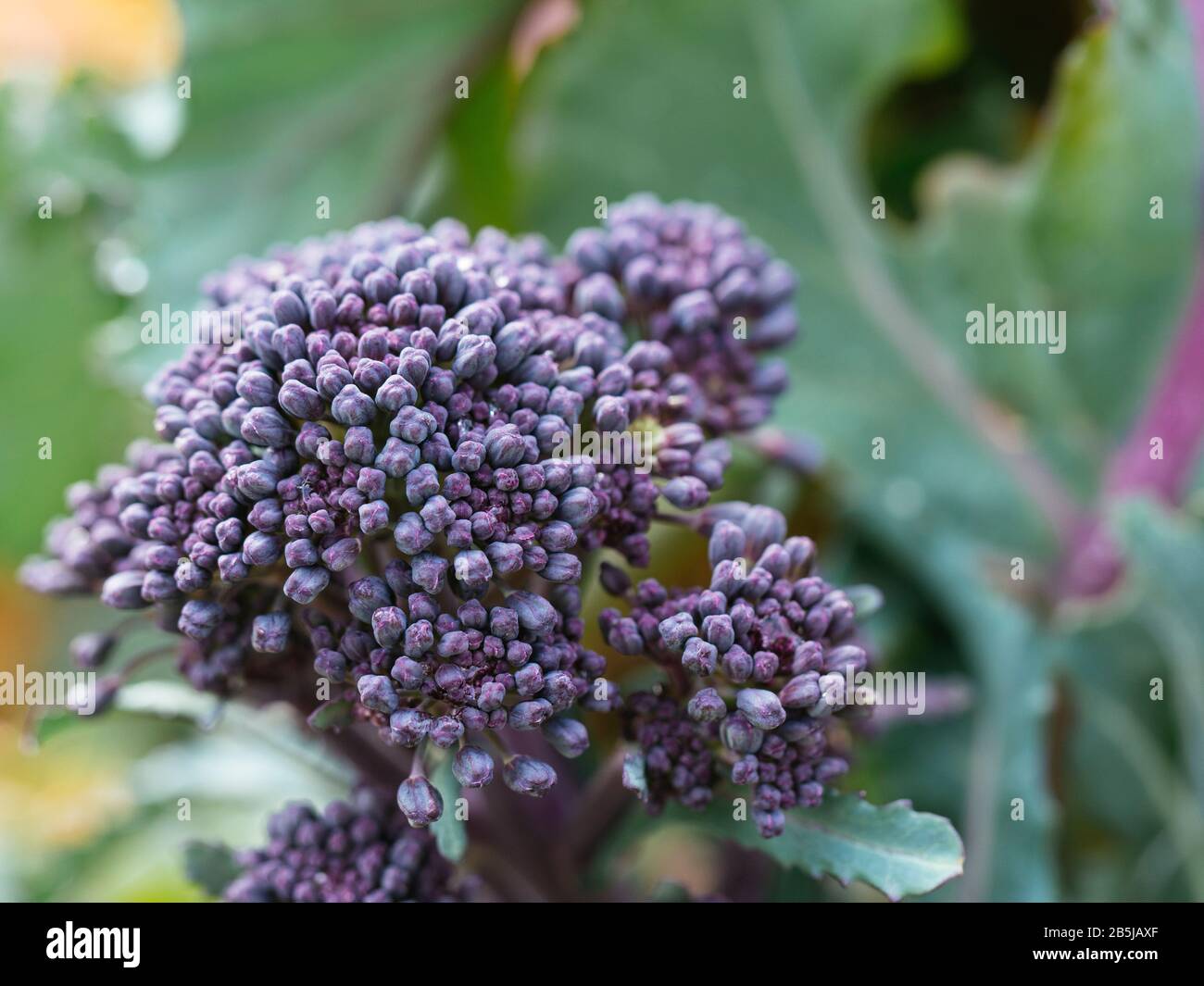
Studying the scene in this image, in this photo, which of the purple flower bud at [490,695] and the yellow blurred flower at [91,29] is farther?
the yellow blurred flower at [91,29]

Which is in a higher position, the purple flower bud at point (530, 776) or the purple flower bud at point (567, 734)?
the purple flower bud at point (567, 734)

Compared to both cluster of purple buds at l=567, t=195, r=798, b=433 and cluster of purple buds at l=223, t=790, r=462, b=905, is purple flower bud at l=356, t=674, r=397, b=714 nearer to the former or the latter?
cluster of purple buds at l=223, t=790, r=462, b=905

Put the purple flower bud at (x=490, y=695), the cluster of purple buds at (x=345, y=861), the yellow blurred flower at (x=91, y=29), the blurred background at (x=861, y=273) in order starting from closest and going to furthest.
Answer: the purple flower bud at (x=490, y=695), the cluster of purple buds at (x=345, y=861), the blurred background at (x=861, y=273), the yellow blurred flower at (x=91, y=29)

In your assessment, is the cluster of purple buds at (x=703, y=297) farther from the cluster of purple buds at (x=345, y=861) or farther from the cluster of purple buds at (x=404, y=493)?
the cluster of purple buds at (x=345, y=861)

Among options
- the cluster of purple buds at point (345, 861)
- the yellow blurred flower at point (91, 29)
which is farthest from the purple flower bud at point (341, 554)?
the yellow blurred flower at point (91, 29)

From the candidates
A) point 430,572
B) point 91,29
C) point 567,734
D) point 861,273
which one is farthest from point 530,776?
point 91,29

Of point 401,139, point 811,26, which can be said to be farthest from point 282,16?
point 811,26
